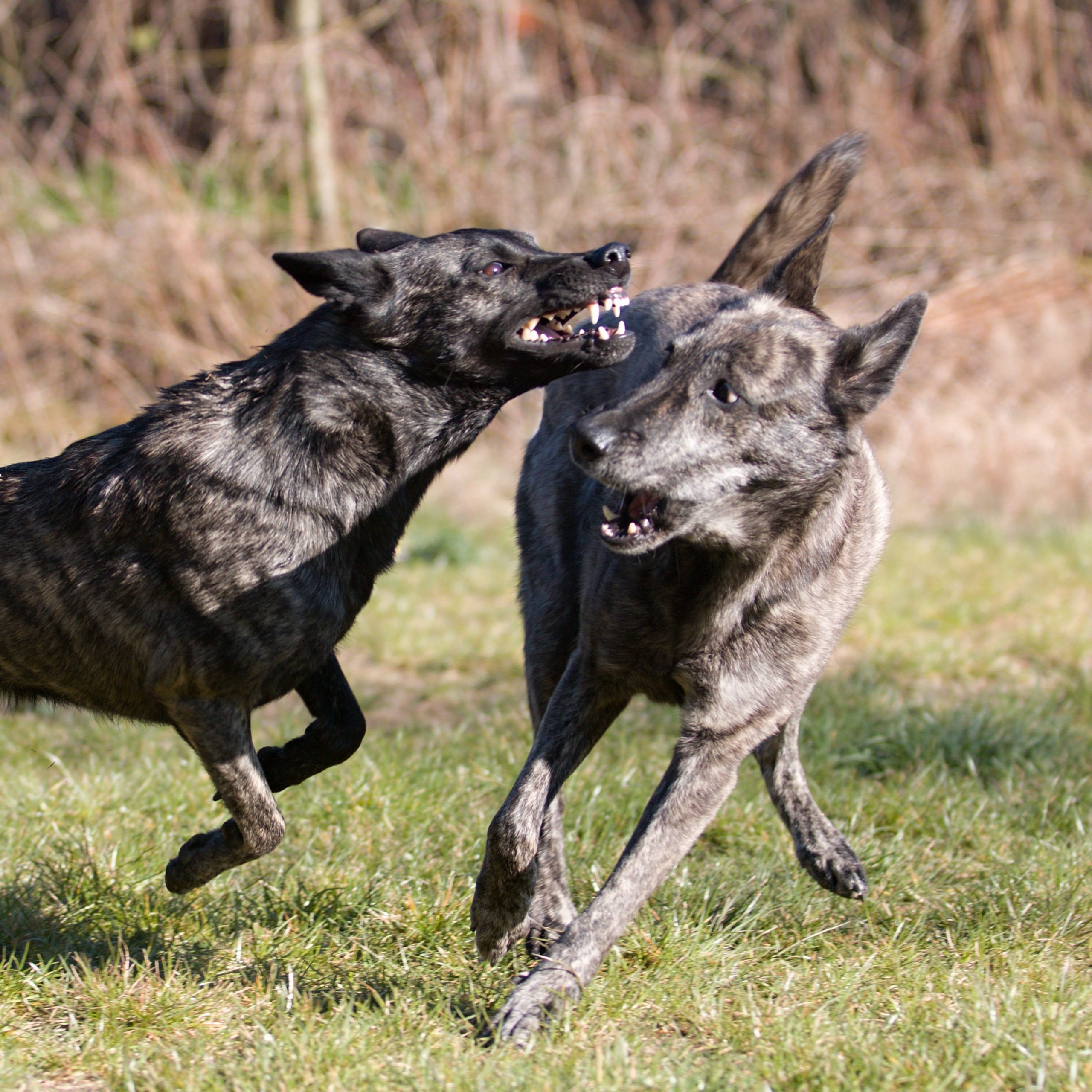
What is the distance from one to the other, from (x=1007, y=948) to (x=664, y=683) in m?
1.07

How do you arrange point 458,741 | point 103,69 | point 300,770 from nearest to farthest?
point 300,770 < point 458,741 < point 103,69

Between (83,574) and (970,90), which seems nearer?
(83,574)

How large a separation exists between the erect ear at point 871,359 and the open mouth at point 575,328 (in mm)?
622

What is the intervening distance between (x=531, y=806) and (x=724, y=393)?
43.9 inches

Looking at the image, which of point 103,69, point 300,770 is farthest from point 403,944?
point 103,69

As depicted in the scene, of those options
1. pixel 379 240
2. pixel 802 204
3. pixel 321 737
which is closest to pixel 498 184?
pixel 802 204

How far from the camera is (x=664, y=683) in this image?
3.33 m

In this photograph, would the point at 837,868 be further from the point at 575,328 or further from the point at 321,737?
the point at 575,328

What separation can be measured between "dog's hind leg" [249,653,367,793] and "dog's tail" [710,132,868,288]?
6.18ft

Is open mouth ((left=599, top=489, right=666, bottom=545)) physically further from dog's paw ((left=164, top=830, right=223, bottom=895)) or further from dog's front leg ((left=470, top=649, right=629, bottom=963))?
dog's paw ((left=164, top=830, right=223, bottom=895))

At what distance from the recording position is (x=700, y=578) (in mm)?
3305

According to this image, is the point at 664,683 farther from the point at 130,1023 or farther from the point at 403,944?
the point at 130,1023

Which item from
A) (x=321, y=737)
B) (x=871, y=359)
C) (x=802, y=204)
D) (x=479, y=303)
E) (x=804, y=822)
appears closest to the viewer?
(x=871, y=359)

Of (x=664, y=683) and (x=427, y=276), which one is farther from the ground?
(x=427, y=276)
